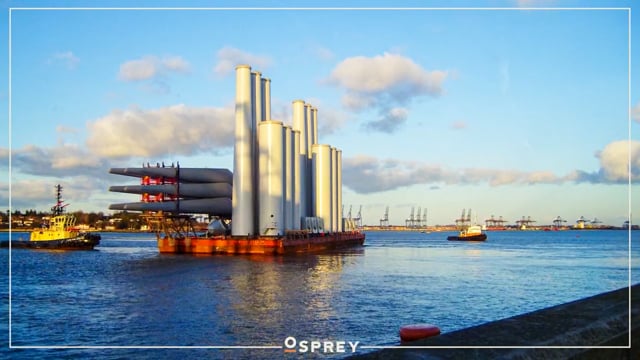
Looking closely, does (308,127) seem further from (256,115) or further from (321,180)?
(256,115)

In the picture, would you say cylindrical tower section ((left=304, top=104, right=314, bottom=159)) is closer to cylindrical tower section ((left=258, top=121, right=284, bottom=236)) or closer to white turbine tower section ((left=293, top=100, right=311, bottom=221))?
white turbine tower section ((left=293, top=100, right=311, bottom=221))

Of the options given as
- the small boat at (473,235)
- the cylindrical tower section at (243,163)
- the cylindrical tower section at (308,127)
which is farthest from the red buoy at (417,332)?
the small boat at (473,235)

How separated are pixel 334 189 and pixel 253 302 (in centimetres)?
5958

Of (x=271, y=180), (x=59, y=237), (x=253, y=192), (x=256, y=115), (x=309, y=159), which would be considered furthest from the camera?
(x=309, y=159)

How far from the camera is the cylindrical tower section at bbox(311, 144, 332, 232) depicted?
7450 cm

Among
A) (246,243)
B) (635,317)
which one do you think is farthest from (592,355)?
(246,243)

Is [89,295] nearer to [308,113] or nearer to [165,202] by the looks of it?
[165,202]

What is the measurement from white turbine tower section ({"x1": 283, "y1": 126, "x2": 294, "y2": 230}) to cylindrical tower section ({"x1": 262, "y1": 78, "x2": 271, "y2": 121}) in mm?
Result: 2998

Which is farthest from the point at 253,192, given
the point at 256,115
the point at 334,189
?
the point at 334,189

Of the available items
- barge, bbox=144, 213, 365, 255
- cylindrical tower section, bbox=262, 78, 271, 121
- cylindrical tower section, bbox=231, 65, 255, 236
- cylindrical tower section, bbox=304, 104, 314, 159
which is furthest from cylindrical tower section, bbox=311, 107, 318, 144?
cylindrical tower section, bbox=231, 65, 255, 236

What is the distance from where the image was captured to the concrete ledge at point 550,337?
13.8ft

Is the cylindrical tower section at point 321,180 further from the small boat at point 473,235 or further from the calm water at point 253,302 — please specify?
the small boat at point 473,235

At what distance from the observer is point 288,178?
57.4 meters

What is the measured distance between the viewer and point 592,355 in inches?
185
